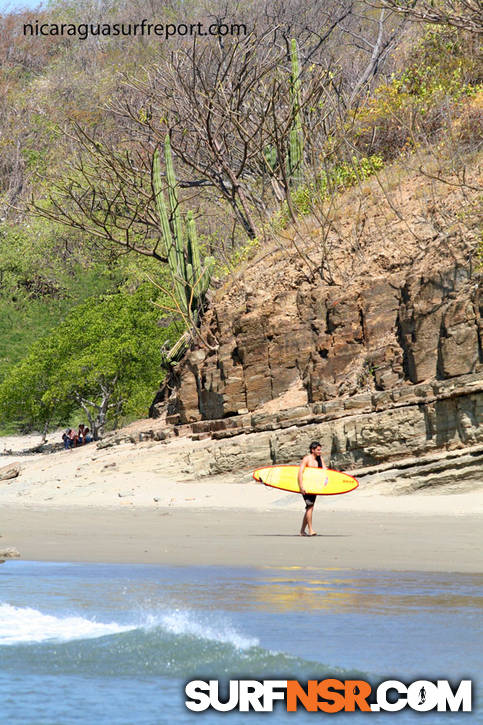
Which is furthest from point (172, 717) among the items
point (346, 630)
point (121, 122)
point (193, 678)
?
point (121, 122)

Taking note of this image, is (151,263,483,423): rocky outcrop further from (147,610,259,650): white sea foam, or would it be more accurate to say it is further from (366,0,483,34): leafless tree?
(147,610,259,650): white sea foam

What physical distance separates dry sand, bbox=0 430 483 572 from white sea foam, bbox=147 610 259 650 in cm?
307

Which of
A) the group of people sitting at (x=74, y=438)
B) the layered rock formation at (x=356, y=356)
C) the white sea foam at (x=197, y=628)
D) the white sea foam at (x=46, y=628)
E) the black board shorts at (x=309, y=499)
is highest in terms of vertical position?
the layered rock formation at (x=356, y=356)

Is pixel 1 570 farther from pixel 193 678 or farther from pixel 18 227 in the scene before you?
pixel 18 227

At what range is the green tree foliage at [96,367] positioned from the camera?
3206 cm

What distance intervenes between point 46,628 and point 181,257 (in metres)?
18.4

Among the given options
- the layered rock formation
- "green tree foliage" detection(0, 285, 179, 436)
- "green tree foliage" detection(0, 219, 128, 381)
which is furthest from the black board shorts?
"green tree foliage" detection(0, 219, 128, 381)

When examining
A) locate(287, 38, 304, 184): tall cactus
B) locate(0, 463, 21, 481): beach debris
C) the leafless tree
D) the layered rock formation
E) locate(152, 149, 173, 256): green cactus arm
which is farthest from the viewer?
locate(287, 38, 304, 184): tall cactus

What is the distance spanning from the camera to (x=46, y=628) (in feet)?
23.6

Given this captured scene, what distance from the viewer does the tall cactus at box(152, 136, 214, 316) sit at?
80.2 feet

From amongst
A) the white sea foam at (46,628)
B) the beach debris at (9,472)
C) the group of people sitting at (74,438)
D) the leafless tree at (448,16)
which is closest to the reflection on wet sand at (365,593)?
the white sea foam at (46,628)

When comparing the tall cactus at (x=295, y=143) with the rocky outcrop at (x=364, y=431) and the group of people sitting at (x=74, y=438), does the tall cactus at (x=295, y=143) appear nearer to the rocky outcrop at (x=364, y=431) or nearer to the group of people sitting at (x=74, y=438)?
the rocky outcrop at (x=364, y=431)

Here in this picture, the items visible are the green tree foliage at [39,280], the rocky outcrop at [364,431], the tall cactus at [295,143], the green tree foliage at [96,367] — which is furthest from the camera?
the green tree foliage at [39,280]

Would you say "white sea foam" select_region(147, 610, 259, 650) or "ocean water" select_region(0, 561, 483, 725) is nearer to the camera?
"ocean water" select_region(0, 561, 483, 725)
